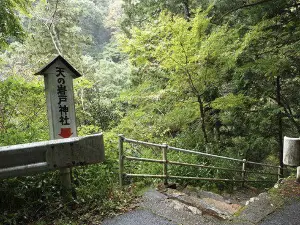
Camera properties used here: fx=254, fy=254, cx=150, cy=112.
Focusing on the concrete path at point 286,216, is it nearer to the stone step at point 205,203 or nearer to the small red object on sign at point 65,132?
the stone step at point 205,203

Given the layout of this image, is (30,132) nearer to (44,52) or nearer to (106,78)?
(44,52)

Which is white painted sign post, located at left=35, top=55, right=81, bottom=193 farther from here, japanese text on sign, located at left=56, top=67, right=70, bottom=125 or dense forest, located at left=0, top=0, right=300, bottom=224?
dense forest, located at left=0, top=0, right=300, bottom=224

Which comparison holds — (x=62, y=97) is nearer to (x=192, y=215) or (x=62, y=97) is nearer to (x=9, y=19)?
(x=192, y=215)

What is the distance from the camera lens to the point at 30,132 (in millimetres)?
6246

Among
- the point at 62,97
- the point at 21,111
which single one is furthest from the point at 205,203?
the point at 21,111

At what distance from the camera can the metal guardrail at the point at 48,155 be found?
3551 millimetres

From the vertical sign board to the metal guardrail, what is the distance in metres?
0.81

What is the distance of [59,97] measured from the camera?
15.2 feet

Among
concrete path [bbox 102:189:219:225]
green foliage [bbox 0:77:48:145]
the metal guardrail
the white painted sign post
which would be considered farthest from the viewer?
green foliage [bbox 0:77:48:145]

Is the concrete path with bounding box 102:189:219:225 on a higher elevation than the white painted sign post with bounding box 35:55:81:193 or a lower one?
lower

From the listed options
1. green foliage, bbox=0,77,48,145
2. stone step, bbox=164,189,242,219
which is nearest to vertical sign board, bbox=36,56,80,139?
green foliage, bbox=0,77,48,145

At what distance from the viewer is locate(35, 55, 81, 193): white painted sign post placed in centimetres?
456

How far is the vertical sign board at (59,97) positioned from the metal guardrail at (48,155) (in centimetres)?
81

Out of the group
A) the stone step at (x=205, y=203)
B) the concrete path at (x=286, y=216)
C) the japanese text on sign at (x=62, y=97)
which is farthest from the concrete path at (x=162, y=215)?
the japanese text on sign at (x=62, y=97)
